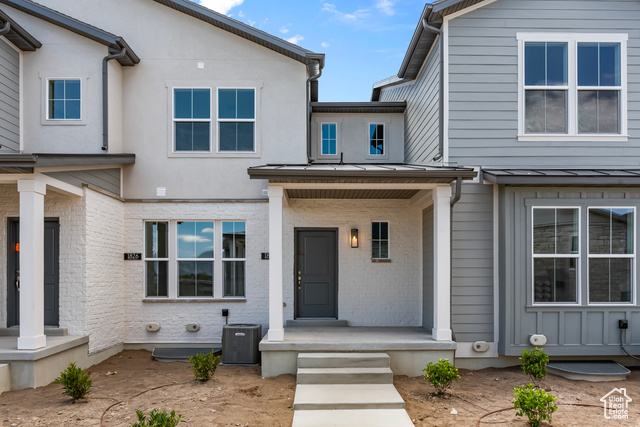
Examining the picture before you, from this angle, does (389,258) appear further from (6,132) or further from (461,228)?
(6,132)

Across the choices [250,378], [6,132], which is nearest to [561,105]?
[250,378]

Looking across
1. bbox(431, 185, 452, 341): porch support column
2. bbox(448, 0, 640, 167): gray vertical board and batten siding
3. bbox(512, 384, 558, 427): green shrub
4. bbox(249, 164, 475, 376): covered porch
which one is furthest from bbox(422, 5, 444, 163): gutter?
bbox(512, 384, 558, 427): green shrub

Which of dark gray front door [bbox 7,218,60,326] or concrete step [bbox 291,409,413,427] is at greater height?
dark gray front door [bbox 7,218,60,326]

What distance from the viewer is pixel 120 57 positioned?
8945 millimetres

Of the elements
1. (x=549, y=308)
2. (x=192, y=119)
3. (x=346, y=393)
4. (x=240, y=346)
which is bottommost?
(x=346, y=393)

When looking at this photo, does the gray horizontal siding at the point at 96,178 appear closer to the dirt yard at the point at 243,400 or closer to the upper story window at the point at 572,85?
the dirt yard at the point at 243,400

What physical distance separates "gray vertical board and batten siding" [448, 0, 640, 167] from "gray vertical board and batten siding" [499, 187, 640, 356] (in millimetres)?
567

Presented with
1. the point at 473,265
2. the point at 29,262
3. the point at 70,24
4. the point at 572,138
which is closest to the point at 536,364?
the point at 473,265

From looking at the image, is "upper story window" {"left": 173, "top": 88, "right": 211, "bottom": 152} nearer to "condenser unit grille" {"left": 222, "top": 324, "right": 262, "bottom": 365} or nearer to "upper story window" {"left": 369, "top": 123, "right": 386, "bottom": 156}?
"condenser unit grille" {"left": 222, "top": 324, "right": 262, "bottom": 365}

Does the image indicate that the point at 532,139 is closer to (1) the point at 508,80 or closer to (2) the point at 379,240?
(1) the point at 508,80

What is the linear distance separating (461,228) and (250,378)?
12.8 ft

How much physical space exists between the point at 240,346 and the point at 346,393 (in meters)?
2.47

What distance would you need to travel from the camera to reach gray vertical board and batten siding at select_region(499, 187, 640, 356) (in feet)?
25.1

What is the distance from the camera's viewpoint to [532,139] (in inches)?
315
